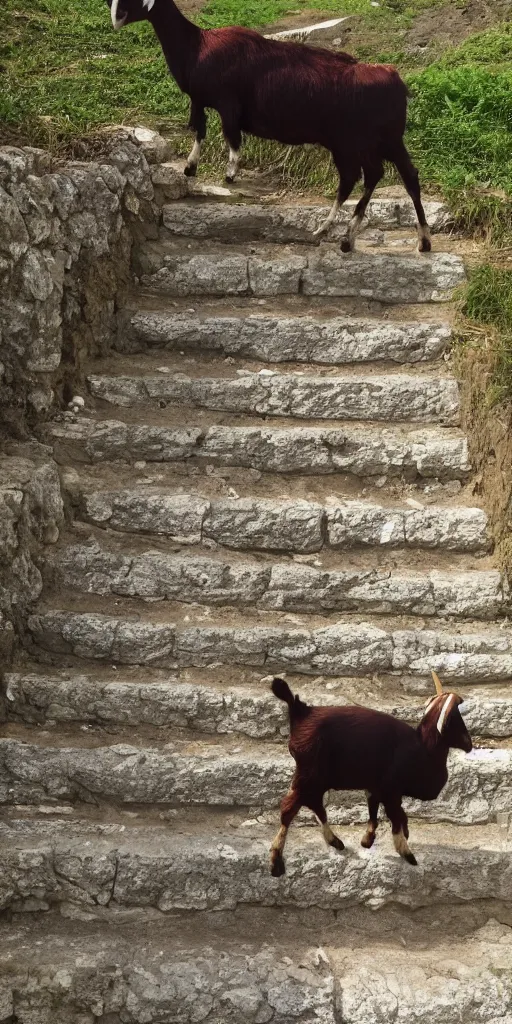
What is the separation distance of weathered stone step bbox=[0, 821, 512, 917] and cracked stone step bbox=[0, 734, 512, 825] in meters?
0.21

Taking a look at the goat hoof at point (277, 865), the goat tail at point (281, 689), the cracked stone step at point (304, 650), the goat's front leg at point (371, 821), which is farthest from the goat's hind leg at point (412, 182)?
the goat hoof at point (277, 865)

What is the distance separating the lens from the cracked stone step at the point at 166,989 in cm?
473

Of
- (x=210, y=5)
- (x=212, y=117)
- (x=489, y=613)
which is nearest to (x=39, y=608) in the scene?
(x=489, y=613)

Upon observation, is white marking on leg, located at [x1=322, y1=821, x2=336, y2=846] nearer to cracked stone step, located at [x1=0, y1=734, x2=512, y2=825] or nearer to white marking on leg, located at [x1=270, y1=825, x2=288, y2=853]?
white marking on leg, located at [x1=270, y1=825, x2=288, y2=853]

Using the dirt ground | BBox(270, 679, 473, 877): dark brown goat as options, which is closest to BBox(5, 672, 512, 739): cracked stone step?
BBox(270, 679, 473, 877): dark brown goat

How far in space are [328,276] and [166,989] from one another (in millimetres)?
4530

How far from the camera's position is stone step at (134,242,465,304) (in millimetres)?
7242

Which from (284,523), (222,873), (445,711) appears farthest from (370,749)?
(284,523)

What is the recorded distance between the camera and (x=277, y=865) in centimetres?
480

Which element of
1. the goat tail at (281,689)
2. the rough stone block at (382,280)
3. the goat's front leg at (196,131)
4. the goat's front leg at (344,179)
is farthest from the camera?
the rough stone block at (382,280)

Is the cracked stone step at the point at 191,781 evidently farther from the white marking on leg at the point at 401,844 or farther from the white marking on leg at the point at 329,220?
the white marking on leg at the point at 329,220

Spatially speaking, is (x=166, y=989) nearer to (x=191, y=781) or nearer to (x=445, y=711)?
(x=191, y=781)

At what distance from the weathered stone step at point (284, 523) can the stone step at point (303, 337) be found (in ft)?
4.00

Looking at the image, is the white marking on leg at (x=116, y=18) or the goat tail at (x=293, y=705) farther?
the white marking on leg at (x=116, y=18)
